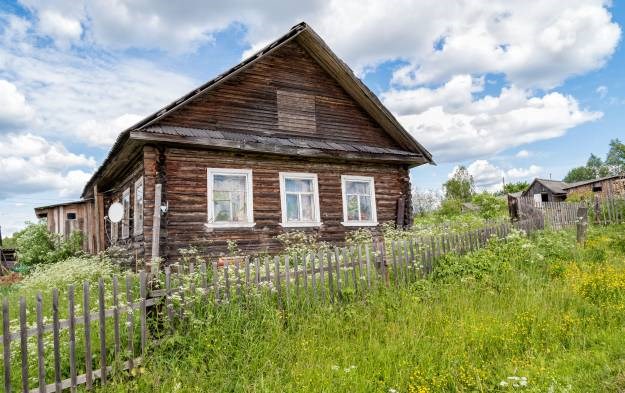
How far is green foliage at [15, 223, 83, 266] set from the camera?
16.2m

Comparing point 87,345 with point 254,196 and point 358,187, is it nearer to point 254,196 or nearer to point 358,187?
point 254,196

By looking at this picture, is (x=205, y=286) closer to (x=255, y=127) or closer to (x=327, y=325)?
(x=327, y=325)

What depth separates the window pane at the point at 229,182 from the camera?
10.6 meters

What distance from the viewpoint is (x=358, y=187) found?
13.2 m

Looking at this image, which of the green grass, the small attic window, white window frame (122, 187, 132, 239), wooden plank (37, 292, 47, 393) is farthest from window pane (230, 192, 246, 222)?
wooden plank (37, 292, 47, 393)

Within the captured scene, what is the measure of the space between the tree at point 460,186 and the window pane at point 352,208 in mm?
39161

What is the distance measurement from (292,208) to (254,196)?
1.29 meters

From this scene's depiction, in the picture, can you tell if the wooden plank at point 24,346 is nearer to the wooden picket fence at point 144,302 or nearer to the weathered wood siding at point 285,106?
the wooden picket fence at point 144,302

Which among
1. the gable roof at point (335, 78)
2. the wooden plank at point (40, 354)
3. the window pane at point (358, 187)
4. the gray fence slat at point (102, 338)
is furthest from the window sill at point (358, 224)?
the wooden plank at point (40, 354)

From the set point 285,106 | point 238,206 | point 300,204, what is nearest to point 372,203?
point 300,204

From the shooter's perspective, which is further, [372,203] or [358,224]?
[372,203]

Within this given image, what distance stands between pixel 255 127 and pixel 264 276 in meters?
6.65

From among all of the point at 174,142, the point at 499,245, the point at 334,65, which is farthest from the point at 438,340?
the point at 334,65

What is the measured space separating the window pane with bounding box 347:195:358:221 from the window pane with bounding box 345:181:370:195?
0.20m
